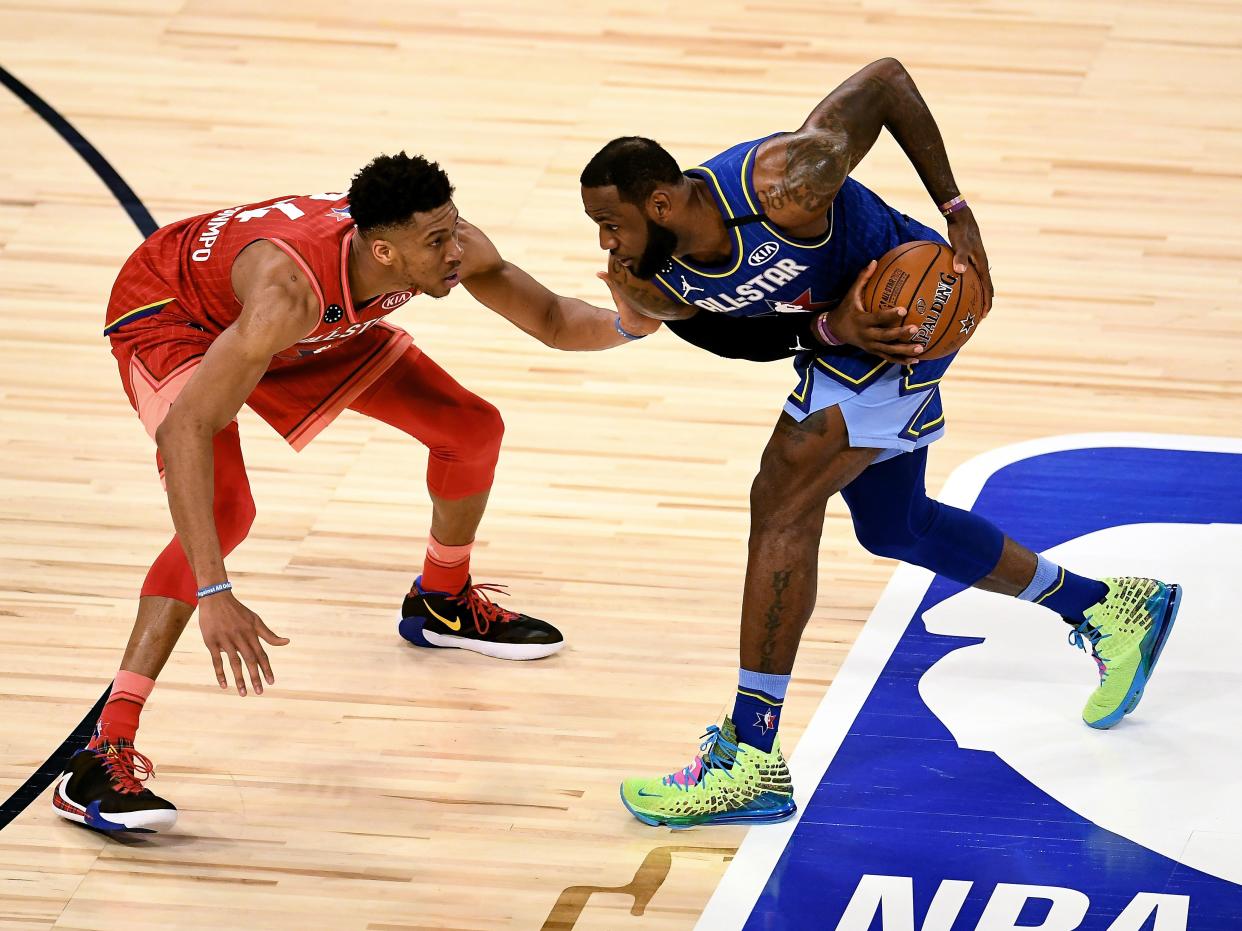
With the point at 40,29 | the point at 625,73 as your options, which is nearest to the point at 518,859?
the point at 625,73

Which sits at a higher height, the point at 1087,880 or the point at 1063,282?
the point at 1063,282

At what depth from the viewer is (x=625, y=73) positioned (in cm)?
842

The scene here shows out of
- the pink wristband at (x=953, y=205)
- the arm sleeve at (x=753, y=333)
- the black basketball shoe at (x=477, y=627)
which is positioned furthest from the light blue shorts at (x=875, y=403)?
the black basketball shoe at (x=477, y=627)

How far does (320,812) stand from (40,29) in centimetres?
586

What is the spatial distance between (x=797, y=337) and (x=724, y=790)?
3.58 feet

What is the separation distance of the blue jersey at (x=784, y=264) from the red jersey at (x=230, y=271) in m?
0.78

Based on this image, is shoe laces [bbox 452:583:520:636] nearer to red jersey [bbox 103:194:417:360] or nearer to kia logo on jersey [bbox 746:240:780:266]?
red jersey [bbox 103:194:417:360]

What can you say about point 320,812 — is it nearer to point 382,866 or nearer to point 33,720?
point 382,866

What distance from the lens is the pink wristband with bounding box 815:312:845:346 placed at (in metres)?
4.18

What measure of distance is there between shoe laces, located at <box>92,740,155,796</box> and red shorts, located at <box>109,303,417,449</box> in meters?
0.78

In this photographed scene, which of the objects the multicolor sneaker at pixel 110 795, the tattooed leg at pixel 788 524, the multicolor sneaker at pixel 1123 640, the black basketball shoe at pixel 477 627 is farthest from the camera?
the black basketball shoe at pixel 477 627

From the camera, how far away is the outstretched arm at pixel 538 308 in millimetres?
4738

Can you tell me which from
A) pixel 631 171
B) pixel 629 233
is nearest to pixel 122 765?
pixel 629 233

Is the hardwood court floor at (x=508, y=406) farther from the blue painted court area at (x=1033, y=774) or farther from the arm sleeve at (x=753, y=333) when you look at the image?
the arm sleeve at (x=753, y=333)
